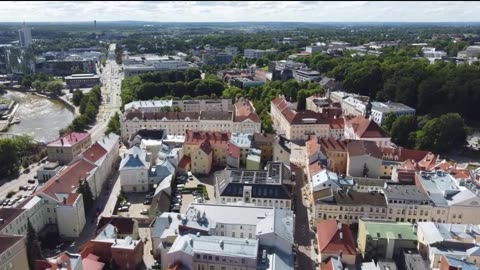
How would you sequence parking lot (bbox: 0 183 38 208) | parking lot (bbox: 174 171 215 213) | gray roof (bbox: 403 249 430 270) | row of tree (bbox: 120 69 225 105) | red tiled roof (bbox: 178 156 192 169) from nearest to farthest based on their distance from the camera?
gray roof (bbox: 403 249 430 270)
parking lot (bbox: 0 183 38 208)
parking lot (bbox: 174 171 215 213)
red tiled roof (bbox: 178 156 192 169)
row of tree (bbox: 120 69 225 105)

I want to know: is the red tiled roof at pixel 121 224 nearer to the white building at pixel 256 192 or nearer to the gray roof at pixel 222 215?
the gray roof at pixel 222 215

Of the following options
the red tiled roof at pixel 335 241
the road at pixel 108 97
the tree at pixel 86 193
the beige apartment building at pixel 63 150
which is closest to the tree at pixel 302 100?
the road at pixel 108 97

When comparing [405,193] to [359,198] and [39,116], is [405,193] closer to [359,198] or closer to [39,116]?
[359,198]

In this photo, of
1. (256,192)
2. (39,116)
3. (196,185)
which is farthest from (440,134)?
(39,116)

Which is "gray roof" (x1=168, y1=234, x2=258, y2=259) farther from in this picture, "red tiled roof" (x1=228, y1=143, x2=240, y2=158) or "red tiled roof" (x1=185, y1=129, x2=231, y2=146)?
"red tiled roof" (x1=185, y1=129, x2=231, y2=146)

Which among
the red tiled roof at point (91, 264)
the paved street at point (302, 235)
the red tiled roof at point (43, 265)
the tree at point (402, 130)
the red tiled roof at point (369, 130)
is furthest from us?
the tree at point (402, 130)

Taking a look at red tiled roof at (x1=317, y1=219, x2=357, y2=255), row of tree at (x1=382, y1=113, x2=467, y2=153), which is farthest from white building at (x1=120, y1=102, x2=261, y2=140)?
red tiled roof at (x1=317, y1=219, x2=357, y2=255)

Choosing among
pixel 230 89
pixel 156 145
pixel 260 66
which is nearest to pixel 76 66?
pixel 260 66
